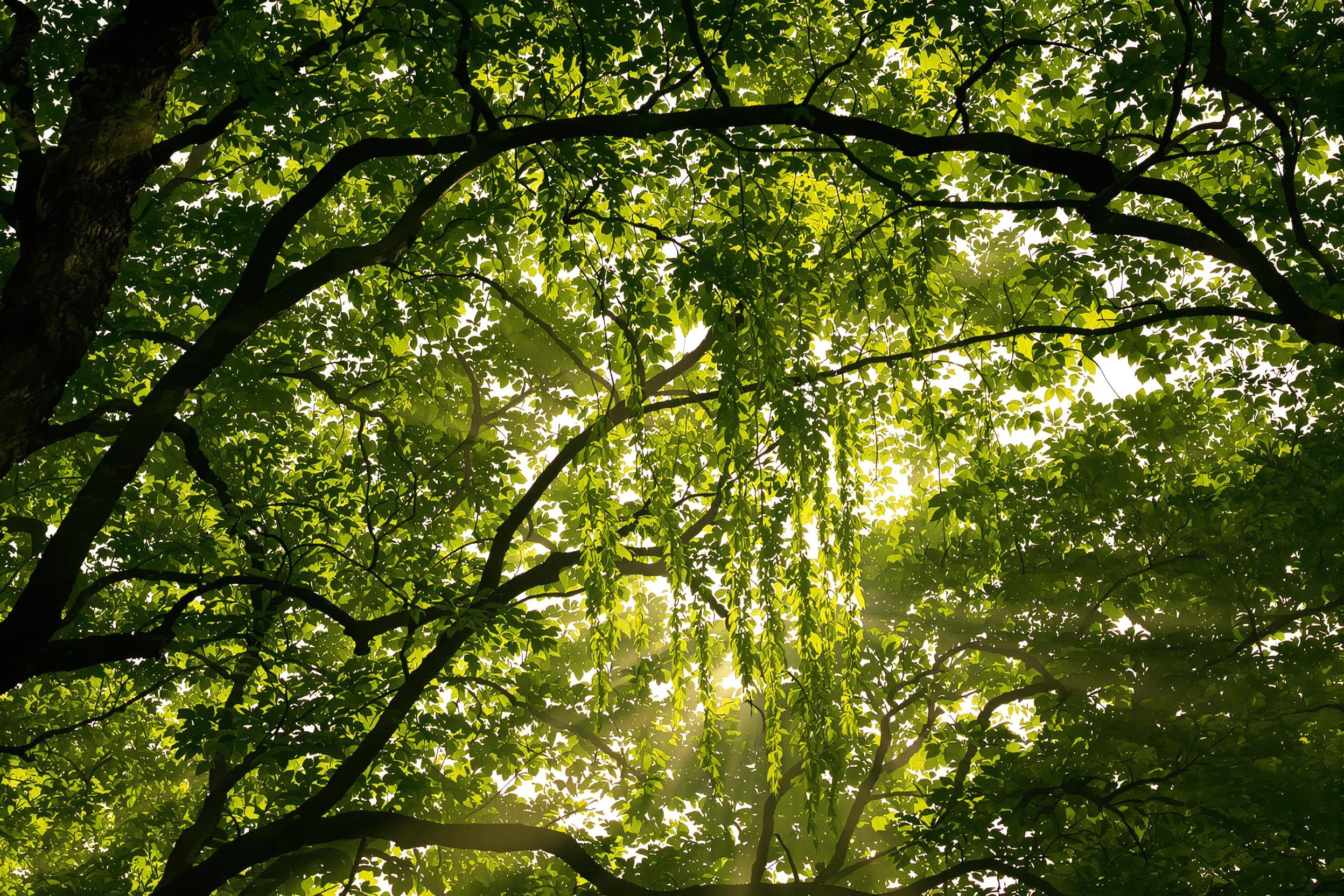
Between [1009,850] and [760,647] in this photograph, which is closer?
[760,647]

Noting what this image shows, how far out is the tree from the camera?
13.3ft

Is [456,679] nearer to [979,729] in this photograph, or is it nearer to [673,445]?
[673,445]

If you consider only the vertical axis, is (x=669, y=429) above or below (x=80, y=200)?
above

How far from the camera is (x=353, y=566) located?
787 cm

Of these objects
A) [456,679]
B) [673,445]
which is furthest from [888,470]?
[456,679]

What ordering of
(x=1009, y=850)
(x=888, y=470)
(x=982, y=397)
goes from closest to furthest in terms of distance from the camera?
1. (x=982, y=397)
2. (x=1009, y=850)
3. (x=888, y=470)

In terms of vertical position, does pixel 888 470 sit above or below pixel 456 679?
above

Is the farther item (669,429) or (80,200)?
(669,429)

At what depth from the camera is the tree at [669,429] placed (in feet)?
13.3

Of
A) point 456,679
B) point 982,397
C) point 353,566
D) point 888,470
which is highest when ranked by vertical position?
point 888,470

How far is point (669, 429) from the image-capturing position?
8352mm

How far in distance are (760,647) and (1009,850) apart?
123 inches

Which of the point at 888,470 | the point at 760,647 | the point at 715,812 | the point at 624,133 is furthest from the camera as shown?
the point at 715,812

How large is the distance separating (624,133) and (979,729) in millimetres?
5327
